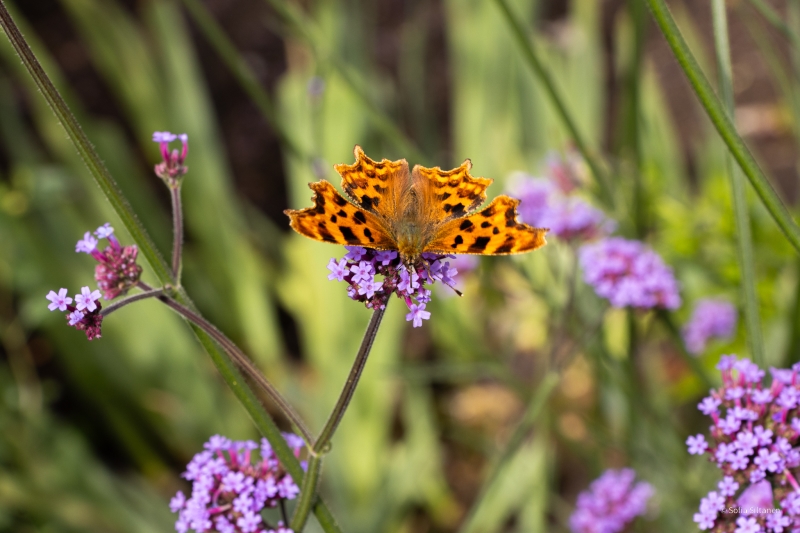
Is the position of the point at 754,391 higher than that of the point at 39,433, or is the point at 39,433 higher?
the point at 39,433

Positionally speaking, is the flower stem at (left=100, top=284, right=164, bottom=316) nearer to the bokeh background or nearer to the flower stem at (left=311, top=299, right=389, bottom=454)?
the flower stem at (left=311, top=299, right=389, bottom=454)

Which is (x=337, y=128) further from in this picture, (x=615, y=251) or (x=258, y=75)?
(x=615, y=251)

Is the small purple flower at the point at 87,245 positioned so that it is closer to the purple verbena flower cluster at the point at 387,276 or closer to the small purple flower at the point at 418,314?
the purple verbena flower cluster at the point at 387,276

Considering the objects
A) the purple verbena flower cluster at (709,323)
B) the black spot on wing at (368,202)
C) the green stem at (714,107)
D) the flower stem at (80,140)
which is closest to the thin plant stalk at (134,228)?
the flower stem at (80,140)

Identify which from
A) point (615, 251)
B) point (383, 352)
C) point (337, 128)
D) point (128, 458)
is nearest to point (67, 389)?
point (128, 458)

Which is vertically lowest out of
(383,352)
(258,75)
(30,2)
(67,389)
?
(383,352)

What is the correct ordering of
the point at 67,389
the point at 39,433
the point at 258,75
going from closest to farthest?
the point at 39,433, the point at 67,389, the point at 258,75
